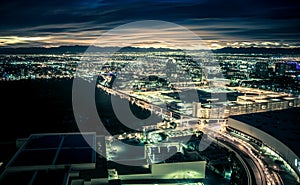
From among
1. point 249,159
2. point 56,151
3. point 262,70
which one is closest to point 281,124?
point 249,159

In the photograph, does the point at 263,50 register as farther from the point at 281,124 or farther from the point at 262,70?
the point at 281,124

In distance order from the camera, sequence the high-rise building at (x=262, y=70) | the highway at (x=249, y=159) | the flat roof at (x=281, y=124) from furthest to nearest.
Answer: the high-rise building at (x=262, y=70) < the flat roof at (x=281, y=124) < the highway at (x=249, y=159)

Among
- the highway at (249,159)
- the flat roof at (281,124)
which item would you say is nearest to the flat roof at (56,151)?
the highway at (249,159)

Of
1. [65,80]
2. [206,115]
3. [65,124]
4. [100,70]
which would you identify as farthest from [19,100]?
[100,70]

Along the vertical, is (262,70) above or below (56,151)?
above

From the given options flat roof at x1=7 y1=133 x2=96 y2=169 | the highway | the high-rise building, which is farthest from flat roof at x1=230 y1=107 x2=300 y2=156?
the high-rise building

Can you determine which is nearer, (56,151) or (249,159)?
(56,151)

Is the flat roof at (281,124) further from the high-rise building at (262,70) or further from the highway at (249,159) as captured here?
the high-rise building at (262,70)

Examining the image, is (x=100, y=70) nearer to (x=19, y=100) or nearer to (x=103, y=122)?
(x=19, y=100)
